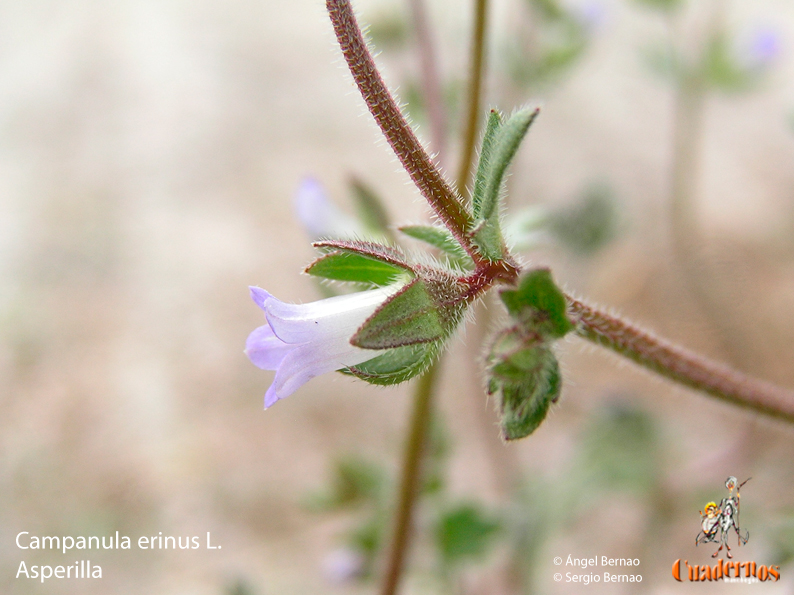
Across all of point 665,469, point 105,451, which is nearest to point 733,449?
point 665,469

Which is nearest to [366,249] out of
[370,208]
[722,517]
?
[370,208]

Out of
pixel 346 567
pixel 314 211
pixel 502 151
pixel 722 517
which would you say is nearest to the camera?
pixel 502 151

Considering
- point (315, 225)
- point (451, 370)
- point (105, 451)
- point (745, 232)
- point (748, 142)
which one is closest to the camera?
point (315, 225)

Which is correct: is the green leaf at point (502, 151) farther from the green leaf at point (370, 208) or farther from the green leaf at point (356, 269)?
the green leaf at point (370, 208)

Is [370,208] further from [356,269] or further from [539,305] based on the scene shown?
[539,305]

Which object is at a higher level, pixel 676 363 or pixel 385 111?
pixel 385 111

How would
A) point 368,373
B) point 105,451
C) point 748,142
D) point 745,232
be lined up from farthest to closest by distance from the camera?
point 748,142 < point 745,232 < point 105,451 < point 368,373

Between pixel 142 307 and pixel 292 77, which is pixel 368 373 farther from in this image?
pixel 292 77
